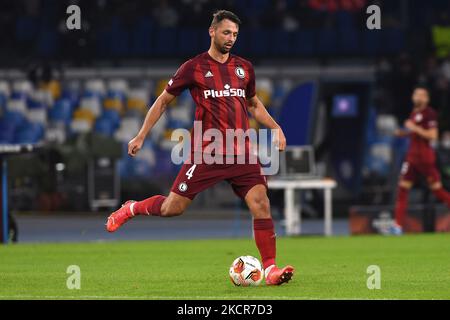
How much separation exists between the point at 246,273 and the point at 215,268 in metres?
2.09

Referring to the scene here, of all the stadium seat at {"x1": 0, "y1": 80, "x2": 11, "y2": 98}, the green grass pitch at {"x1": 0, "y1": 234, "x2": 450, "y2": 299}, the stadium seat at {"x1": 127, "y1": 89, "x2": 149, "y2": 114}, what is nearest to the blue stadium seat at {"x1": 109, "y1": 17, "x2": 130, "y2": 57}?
the stadium seat at {"x1": 127, "y1": 89, "x2": 149, "y2": 114}

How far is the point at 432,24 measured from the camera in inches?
1172

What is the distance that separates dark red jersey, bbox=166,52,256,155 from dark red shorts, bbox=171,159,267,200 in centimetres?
14

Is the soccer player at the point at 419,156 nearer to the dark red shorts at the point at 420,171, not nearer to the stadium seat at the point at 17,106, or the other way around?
the dark red shorts at the point at 420,171

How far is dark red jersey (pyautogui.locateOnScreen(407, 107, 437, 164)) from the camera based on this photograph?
18.3 m

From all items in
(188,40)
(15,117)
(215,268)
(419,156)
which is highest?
(188,40)

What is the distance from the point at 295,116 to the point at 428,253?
868 centimetres

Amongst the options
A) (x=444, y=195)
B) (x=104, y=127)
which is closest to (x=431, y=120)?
A: (x=444, y=195)

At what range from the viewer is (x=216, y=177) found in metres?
10.2

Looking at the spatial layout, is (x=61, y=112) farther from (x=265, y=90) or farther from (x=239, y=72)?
(x=239, y=72)

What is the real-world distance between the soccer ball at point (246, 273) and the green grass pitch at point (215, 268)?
0.08 metres

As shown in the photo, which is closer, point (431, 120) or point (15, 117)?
point (431, 120)

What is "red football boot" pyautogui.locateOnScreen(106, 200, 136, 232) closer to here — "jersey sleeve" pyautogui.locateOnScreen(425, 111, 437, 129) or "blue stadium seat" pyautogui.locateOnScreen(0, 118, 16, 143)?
"jersey sleeve" pyautogui.locateOnScreen(425, 111, 437, 129)
